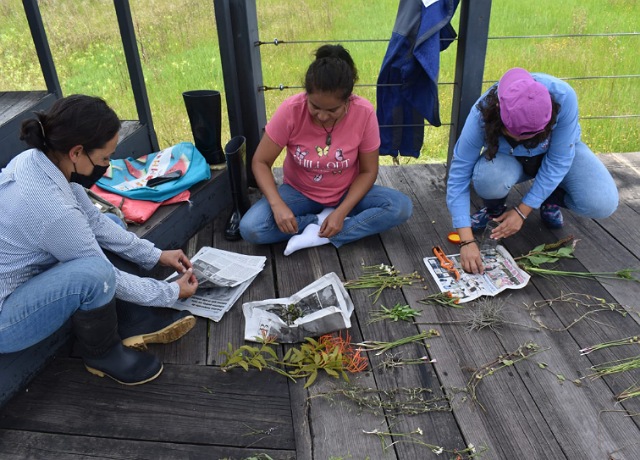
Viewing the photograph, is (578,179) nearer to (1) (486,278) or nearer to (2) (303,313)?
(1) (486,278)

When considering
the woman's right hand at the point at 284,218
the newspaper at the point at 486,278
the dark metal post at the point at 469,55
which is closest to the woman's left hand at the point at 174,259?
the woman's right hand at the point at 284,218

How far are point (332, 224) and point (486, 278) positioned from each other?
2.44ft

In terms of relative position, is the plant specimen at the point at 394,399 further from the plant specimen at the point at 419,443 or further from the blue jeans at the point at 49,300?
the blue jeans at the point at 49,300

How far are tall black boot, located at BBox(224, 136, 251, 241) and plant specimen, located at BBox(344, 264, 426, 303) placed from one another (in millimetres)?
729

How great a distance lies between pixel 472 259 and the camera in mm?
2330

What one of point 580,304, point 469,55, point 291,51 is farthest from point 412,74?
point 291,51

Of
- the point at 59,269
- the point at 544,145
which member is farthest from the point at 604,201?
the point at 59,269

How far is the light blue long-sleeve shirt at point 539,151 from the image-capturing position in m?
2.22

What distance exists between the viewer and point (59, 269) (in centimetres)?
165

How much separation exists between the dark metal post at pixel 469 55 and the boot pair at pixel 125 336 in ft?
6.38

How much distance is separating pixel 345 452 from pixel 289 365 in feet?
1.37

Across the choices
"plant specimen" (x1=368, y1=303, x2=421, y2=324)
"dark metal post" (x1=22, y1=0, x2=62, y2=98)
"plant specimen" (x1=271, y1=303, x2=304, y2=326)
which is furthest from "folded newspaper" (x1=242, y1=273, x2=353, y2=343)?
"dark metal post" (x1=22, y1=0, x2=62, y2=98)

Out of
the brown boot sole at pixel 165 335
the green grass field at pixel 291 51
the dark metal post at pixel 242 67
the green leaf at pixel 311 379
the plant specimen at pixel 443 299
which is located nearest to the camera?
the green leaf at pixel 311 379

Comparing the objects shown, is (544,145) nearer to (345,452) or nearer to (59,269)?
(345,452)
